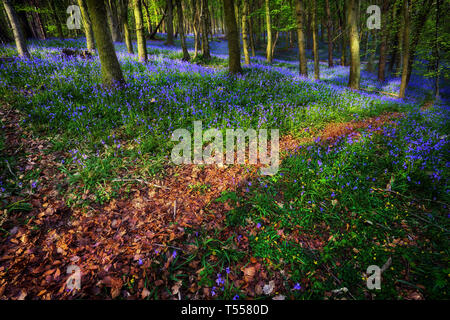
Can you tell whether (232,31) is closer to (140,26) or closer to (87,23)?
(140,26)

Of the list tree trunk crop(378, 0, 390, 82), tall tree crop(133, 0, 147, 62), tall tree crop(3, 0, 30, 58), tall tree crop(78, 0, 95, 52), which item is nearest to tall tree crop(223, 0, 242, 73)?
tall tree crop(133, 0, 147, 62)

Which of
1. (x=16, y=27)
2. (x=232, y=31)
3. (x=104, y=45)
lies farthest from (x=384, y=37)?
(x=16, y=27)

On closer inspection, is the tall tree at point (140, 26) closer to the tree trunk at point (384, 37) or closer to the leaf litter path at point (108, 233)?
the leaf litter path at point (108, 233)

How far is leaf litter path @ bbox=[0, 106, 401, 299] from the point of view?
2539 millimetres

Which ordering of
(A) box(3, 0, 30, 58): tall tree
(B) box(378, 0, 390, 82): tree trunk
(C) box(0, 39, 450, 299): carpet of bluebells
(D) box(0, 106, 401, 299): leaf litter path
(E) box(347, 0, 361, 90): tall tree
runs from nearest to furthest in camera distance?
(D) box(0, 106, 401, 299): leaf litter path
(C) box(0, 39, 450, 299): carpet of bluebells
(A) box(3, 0, 30, 58): tall tree
(E) box(347, 0, 361, 90): tall tree
(B) box(378, 0, 390, 82): tree trunk

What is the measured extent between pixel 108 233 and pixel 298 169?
3797 millimetres

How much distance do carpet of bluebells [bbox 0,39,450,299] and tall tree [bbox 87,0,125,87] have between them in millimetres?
478

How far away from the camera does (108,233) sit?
3.20m

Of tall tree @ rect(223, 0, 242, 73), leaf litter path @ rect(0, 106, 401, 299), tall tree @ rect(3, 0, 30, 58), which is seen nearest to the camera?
leaf litter path @ rect(0, 106, 401, 299)

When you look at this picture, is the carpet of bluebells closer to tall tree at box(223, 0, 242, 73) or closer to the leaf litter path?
the leaf litter path

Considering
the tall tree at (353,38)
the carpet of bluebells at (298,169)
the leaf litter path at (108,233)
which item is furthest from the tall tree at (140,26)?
the tall tree at (353,38)

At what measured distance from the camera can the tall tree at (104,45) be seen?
5965mm

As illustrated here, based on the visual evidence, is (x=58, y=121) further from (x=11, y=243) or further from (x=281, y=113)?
(x=281, y=113)

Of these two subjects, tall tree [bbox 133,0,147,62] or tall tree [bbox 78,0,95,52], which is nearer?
tall tree [bbox 133,0,147,62]
